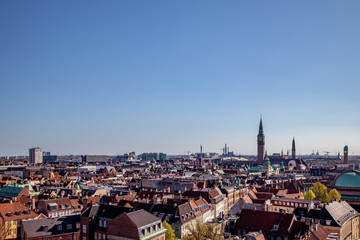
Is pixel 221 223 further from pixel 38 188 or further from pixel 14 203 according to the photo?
pixel 38 188

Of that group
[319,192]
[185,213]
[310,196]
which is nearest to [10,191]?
[185,213]

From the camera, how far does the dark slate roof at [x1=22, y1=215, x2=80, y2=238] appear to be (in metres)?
63.8

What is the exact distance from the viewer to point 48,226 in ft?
216

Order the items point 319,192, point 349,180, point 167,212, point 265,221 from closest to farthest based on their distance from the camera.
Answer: point 265,221 < point 167,212 < point 319,192 < point 349,180

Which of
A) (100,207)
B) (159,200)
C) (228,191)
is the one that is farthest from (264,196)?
(100,207)

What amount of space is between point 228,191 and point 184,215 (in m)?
43.1

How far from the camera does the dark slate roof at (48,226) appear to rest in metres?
63.8

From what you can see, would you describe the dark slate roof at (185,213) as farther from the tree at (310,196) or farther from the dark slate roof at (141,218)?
the tree at (310,196)

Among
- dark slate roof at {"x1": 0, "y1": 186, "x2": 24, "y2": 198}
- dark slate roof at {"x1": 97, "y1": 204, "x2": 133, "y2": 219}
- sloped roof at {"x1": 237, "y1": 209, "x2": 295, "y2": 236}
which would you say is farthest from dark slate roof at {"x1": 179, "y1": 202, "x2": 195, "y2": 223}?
dark slate roof at {"x1": 0, "y1": 186, "x2": 24, "y2": 198}

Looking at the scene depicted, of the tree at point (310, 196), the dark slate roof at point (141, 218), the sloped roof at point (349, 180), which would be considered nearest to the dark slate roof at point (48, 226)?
the dark slate roof at point (141, 218)

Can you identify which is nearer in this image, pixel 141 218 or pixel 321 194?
pixel 141 218

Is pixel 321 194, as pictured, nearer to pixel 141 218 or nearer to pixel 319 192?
pixel 319 192

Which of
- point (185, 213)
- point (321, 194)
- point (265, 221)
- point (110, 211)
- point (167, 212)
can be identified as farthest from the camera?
point (321, 194)

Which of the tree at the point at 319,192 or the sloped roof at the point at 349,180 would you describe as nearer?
the tree at the point at 319,192
